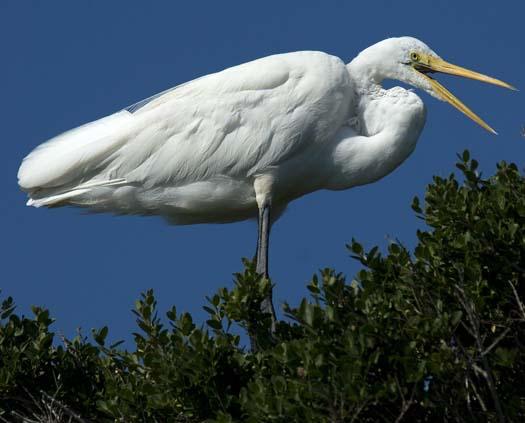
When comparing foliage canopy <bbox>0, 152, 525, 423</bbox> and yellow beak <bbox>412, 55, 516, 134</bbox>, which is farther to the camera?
yellow beak <bbox>412, 55, 516, 134</bbox>

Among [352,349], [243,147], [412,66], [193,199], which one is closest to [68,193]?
[193,199]

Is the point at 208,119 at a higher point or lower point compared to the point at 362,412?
higher

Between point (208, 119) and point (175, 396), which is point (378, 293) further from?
point (208, 119)

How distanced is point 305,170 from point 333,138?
317mm

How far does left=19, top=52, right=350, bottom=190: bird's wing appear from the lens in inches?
346

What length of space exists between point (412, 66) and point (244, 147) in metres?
1.63

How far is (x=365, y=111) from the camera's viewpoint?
9133 millimetres

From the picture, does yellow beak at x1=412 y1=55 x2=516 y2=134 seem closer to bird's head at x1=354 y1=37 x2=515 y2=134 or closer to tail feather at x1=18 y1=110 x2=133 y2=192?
bird's head at x1=354 y1=37 x2=515 y2=134

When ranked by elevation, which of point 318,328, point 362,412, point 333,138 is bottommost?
point 362,412

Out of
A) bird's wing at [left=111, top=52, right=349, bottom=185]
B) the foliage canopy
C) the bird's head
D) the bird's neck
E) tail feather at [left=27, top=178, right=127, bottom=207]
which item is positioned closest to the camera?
the foliage canopy

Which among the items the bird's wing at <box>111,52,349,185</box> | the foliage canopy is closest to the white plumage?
the bird's wing at <box>111,52,349,185</box>

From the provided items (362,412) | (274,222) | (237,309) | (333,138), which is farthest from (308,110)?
(362,412)

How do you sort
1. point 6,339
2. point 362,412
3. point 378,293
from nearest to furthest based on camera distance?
1. point 362,412
2. point 378,293
3. point 6,339

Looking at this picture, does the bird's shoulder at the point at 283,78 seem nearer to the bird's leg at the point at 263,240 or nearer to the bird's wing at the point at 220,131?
the bird's wing at the point at 220,131
